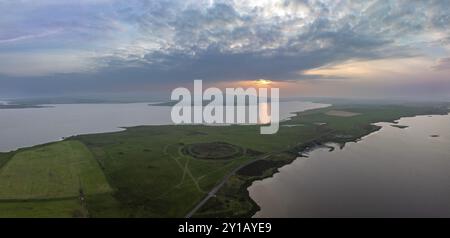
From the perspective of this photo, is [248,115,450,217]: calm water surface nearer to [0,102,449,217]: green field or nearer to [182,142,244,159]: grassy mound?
[0,102,449,217]: green field

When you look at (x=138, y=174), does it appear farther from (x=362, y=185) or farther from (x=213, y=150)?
(x=362, y=185)

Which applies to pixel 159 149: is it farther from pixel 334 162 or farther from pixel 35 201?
pixel 334 162

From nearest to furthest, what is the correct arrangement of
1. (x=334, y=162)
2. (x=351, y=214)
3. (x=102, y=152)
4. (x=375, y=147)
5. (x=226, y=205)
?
(x=351, y=214) < (x=226, y=205) < (x=334, y=162) < (x=102, y=152) < (x=375, y=147)

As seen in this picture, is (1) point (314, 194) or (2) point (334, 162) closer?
(1) point (314, 194)

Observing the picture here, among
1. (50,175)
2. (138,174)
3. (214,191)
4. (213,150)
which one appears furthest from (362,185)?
(50,175)
